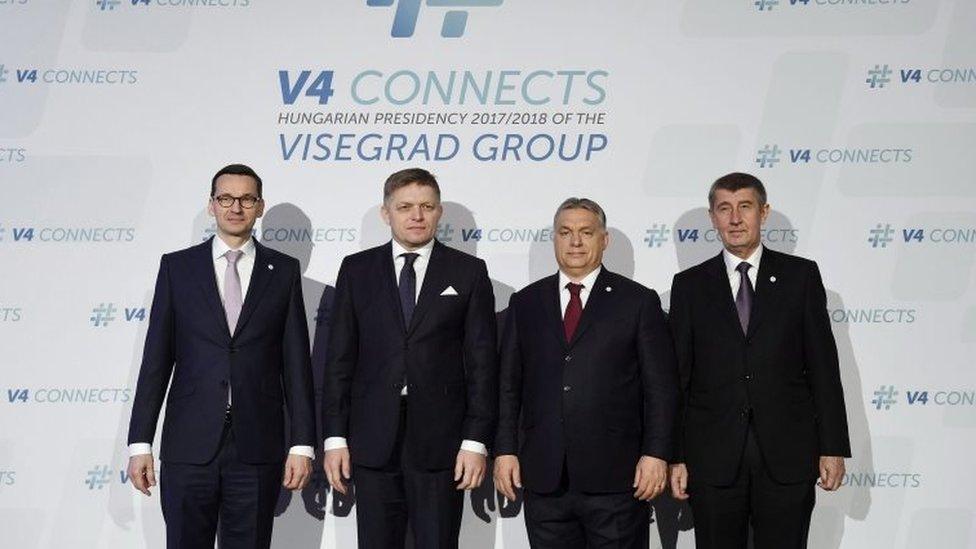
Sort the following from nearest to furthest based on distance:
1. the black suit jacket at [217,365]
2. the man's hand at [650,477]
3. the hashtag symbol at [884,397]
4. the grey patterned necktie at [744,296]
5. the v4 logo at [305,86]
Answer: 1. the man's hand at [650,477]
2. the black suit jacket at [217,365]
3. the grey patterned necktie at [744,296]
4. the hashtag symbol at [884,397]
5. the v4 logo at [305,86]

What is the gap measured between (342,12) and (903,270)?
8.75 feet

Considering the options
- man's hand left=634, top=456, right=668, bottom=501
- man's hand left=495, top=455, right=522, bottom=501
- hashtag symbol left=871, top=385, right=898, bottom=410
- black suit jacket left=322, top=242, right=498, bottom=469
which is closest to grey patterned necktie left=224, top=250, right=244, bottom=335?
black suit jacket left=322, top=242, right=498, bottom=469

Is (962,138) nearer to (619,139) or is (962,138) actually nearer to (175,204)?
(619,139)

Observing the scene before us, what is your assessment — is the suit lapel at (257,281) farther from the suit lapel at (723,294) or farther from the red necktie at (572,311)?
the suit lapel at (723,294)

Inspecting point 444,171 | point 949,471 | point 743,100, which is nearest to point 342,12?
point 444,171

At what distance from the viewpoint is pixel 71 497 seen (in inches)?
171

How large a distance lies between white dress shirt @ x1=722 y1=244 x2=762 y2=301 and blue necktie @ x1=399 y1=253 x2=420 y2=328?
3.73ft

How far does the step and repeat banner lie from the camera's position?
4258mm

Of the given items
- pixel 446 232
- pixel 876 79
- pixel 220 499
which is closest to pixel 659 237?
pixel 446 232

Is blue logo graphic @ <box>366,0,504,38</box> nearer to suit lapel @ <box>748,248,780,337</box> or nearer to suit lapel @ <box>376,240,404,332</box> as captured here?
suit lapel @ <box>376,240,404,332</box>

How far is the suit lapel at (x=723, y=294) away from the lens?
3529 millimetres

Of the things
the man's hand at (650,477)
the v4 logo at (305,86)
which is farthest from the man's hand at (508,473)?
the v4 logo at (305,86)

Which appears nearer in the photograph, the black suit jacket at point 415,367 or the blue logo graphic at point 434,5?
the black suit jacket at point 415,367

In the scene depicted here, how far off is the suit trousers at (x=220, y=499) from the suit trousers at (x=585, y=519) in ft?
3.04
